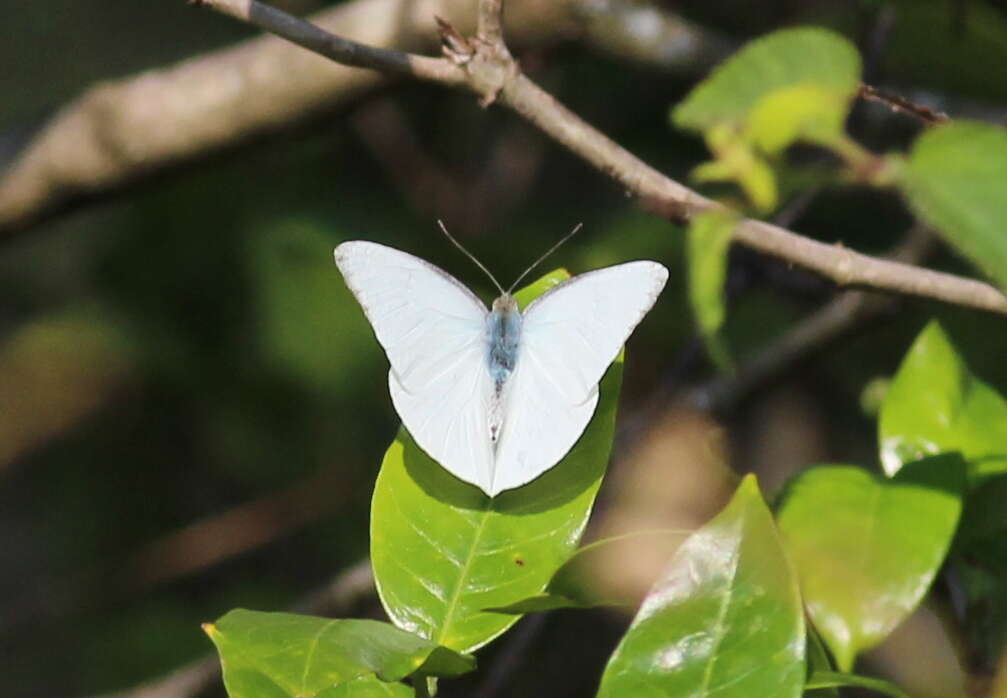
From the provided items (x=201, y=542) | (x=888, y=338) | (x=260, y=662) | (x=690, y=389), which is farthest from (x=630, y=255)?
(x=260, y=662)

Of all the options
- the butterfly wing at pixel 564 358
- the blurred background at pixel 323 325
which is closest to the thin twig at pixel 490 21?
the butterfly wing at pixel 564 358

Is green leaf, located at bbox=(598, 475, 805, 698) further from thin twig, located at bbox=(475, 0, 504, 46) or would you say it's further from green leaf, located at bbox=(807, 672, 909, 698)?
thin twig, located at bbox=(475, 0, 504, 46)

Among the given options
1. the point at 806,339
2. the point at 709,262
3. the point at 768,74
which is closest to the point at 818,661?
the point at 709,262

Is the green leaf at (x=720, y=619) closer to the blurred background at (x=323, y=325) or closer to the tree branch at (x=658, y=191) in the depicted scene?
the tree branch at (x=658, y=191)

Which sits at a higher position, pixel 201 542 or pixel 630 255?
pixel 630 255

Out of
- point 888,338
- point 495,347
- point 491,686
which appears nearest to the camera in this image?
point 495,347

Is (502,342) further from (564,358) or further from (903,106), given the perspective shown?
(903,106)

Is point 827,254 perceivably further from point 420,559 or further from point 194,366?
point 194,366
